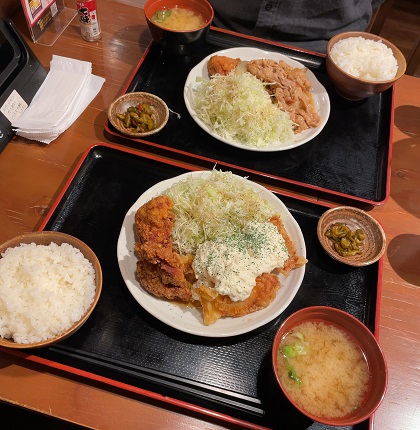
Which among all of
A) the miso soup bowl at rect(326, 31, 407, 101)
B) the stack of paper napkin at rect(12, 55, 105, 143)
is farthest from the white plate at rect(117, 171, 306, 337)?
the miso soup bowl at rect(326, 31, 407, 101)

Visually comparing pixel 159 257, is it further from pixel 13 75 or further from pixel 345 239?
pixel 13 75

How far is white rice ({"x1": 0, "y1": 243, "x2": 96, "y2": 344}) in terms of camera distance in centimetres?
187

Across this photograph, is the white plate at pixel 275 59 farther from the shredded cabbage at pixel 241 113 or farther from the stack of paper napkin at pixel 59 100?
the stack of paper napkin at pixel 59 100

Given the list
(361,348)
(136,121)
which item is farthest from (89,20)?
(361,348)

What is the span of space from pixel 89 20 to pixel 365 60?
2101 millimetres

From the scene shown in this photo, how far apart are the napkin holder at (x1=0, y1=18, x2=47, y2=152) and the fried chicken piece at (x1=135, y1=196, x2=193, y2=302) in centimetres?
118

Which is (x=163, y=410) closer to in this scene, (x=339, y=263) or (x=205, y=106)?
(x=339, y=263)

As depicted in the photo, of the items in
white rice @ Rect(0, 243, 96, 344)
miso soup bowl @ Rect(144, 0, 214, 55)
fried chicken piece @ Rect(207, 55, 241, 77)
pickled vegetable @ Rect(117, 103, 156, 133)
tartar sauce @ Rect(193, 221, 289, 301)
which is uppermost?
miso soup bowl @ Rect(144, 0, 214, 55)

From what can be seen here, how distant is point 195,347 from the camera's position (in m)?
2.06

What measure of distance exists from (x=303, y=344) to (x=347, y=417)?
34 centimetres

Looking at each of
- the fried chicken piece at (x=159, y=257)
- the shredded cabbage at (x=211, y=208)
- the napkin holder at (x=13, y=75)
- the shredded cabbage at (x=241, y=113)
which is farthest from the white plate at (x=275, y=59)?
the napkin holder at (x=13, y=75)

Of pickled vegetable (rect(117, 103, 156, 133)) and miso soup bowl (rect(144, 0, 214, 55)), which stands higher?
miso soup bowl (rect(144, 0, 214, 55))

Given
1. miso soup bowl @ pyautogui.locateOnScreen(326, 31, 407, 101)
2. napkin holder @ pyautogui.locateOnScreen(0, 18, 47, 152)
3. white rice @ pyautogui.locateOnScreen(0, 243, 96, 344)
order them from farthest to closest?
miso soup bowl @ pyautogui.locateOnScreen(326, 31, 407, 101)
napkin holder @ pyautogui.locateOnScreen(0, 18, 47, 152)
white rice @ pyautogui.locateOnScreen(0, 243, 96, 344)

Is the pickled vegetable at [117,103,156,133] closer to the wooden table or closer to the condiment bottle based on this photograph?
the wooden table
